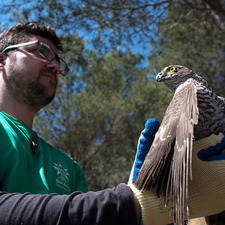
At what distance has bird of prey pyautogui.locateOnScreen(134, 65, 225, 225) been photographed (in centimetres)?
145

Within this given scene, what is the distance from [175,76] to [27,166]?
2015 mm

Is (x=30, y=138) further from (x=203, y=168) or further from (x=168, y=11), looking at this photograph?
(x=168, y=11)

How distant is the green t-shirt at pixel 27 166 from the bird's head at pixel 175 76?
1.60 m

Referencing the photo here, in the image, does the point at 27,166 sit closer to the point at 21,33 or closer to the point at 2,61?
the point at 2,61

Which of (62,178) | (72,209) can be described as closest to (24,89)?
(62,178)

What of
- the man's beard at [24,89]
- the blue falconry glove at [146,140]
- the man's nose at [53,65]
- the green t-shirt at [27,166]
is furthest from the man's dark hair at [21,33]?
the blue falconry glove at [146,140]

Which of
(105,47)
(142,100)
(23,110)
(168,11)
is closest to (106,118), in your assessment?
(142,100)

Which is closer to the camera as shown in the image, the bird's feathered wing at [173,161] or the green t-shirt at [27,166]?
the bird's feathered wing at [173,161]

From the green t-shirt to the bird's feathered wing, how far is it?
861mm

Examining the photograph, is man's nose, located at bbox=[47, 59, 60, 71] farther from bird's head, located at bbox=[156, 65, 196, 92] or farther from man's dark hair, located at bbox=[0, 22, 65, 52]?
bird's head, located at bbox=[156, 65, 196, 92]

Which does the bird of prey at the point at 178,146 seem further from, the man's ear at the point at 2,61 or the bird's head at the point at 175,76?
the man's ear at the point at 2,61

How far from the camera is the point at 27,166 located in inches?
78.8

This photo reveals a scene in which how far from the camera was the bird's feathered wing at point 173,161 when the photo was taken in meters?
1.42

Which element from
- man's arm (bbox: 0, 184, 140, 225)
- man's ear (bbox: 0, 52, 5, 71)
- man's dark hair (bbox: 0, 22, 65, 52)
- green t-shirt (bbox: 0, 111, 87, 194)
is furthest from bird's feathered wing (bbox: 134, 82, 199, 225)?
man's dark hair (bbox: 0, 22, 65, 52)
